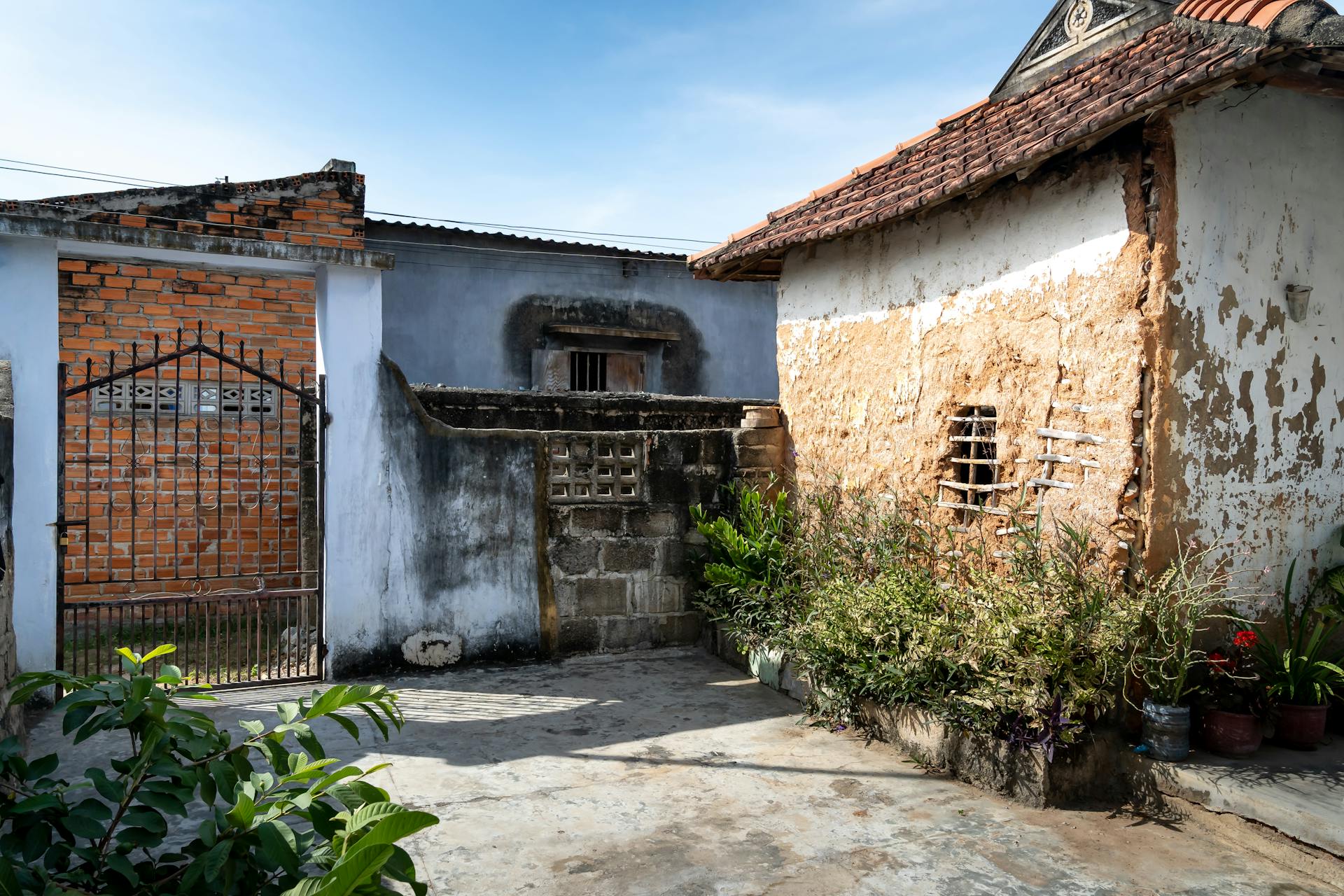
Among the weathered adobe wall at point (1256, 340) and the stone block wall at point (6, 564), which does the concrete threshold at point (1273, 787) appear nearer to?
the weathered adobe wall at point (1256, 340)

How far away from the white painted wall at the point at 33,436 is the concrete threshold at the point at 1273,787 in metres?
5.73

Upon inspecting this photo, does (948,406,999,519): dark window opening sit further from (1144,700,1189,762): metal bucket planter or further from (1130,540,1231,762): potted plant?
(1144,700,1189,762): metal bucket planter

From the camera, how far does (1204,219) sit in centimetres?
460

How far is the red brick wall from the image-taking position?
26.1 feet

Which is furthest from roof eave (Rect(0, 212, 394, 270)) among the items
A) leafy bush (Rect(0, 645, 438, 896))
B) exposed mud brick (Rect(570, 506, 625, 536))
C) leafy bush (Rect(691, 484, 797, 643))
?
leafy bush (Rect(0, 645, 438, 896))

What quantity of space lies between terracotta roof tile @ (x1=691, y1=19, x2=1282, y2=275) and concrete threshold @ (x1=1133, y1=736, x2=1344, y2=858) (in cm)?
292

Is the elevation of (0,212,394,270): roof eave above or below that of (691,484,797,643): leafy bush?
above

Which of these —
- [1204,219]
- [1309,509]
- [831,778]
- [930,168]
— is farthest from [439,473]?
[1309,509]


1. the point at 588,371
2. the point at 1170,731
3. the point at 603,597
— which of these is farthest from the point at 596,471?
the point at 588,371

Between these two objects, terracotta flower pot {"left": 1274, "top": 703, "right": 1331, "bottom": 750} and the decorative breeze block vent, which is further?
the decorative breeze block vent

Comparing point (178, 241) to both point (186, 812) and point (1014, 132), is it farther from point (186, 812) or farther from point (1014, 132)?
point (1014, 132)

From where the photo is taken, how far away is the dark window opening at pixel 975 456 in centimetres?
546

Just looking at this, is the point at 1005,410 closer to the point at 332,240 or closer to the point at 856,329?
the point at 856,329

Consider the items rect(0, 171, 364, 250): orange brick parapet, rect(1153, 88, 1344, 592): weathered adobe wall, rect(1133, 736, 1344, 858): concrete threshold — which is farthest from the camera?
rect(0, 171, 364, 250): orange brick parapet
